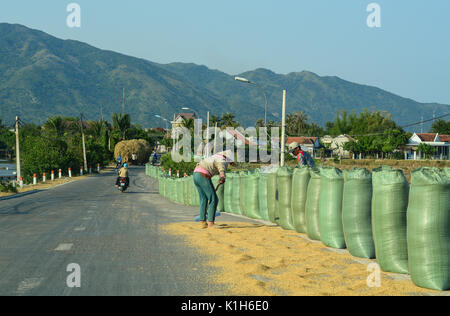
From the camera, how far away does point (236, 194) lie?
15.6 m

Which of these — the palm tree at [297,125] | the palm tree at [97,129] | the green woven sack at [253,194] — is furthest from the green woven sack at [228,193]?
the palm tree at [297,125]

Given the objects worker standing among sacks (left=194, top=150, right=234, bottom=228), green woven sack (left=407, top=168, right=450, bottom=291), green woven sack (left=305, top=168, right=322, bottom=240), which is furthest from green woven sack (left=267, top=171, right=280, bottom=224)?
green woven sack (left=407, top=168, right=450, bottom=291)

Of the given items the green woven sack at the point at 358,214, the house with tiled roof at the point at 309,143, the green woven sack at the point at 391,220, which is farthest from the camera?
the house with tiled roof at the point at 309,143

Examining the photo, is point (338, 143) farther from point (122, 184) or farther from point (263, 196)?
point (263, 196)

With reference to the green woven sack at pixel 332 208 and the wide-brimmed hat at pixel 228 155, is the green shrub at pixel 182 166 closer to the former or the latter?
the wide-brimmed hat at pixel 228 155

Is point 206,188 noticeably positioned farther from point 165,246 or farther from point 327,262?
point 327,262

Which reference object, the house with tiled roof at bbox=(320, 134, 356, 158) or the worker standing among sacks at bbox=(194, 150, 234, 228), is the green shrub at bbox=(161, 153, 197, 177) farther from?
the house with tiled roof at bbox=(320, 134, 356, 158)

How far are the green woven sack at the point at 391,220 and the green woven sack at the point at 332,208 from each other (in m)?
1.55

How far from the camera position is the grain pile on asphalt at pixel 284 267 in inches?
226

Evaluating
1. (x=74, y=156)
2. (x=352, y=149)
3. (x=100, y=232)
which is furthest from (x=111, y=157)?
(x=100, y=232)

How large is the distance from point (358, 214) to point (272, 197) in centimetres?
483

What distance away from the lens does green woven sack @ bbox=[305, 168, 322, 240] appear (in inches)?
368

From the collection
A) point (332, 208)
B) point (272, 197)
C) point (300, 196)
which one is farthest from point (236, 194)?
point (332, 208)
